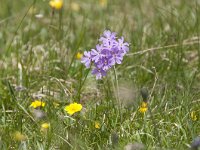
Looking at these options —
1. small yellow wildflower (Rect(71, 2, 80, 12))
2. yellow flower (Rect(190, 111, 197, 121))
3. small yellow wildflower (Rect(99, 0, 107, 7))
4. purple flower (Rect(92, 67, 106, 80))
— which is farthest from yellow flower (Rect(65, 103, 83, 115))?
small yellow wildflower (Rect(71, 2, 80, 12))

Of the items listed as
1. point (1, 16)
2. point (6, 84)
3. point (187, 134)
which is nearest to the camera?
point (187, 134)

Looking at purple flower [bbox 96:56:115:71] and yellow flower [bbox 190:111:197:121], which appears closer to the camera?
purple flower [bbox 96:56:115:71]

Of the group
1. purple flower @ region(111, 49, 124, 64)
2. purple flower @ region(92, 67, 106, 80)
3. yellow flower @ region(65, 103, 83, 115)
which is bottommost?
yellow flower @ region(65, 103, 83, 115)

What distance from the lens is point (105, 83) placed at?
12.5 feet

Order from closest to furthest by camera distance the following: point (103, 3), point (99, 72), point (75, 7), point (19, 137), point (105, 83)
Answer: point (19, 137)
point (99, 72)
point (105, 83)
point (103, 3)
point (75, 7)

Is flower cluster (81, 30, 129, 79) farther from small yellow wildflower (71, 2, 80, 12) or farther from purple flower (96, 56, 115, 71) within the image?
small yellow wildflower (71, 2, 80, 12)

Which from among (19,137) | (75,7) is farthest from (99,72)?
(75,7)

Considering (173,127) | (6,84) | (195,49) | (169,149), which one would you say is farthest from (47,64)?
(169,149)

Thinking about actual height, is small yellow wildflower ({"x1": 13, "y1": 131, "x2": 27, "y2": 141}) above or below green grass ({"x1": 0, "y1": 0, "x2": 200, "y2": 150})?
below

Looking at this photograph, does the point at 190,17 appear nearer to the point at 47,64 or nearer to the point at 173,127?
the point at 47,64

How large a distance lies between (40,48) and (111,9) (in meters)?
1.16

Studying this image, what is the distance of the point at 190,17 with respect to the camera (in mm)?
4797

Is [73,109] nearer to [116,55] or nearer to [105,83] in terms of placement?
[116,55]

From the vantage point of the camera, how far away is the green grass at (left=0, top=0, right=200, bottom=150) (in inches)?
117
